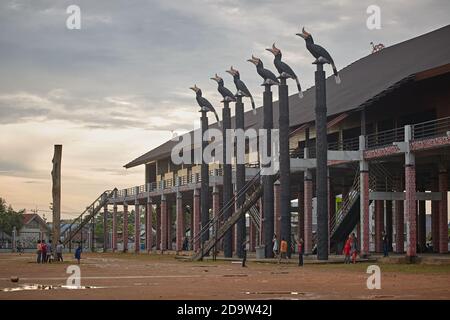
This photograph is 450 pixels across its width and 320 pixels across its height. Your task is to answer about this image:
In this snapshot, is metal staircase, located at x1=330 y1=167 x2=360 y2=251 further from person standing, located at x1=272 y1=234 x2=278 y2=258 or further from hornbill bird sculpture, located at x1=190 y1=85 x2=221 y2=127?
hornbill bird sculpture, located at x1=190 y1=85 x2=221 y2=127

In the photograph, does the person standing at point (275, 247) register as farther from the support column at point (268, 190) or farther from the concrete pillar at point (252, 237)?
the concrete pillar at point (252, 237)

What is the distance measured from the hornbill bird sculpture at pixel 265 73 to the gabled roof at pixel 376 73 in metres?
3.75

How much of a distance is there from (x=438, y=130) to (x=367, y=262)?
28.4ft

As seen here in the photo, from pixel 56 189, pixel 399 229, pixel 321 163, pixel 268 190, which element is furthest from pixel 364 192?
pixel 56 189

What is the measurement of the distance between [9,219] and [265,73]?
7841cm

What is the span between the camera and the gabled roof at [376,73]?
4419 centimetres

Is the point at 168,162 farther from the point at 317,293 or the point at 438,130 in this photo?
the point at 317,293

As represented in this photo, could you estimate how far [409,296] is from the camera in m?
20.1

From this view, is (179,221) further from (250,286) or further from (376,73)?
(250,286)

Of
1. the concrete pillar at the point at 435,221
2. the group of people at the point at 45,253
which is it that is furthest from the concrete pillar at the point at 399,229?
the group of people at the point at 45,253

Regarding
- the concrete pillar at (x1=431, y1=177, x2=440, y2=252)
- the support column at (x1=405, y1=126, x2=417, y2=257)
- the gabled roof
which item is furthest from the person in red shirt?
the concrete pillar at (x1=431, y1=177, x2=440, y2=252)

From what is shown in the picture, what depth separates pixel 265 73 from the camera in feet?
159

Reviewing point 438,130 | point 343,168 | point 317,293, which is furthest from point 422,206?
point 317,293
